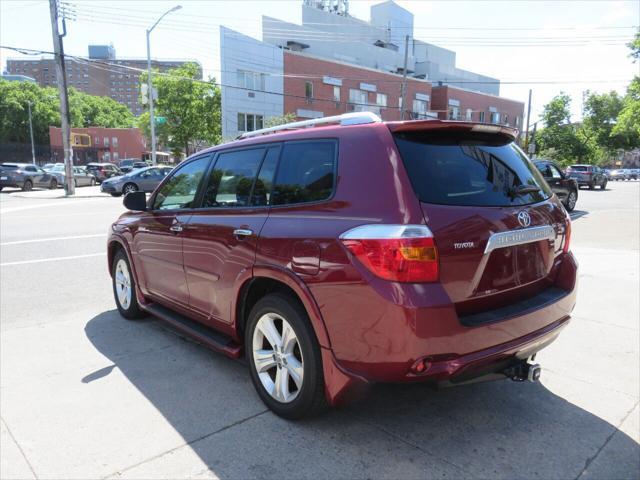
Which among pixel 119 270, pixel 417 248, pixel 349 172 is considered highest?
pixel 349 172

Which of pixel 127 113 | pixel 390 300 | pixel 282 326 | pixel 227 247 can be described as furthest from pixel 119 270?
pixel 127 113

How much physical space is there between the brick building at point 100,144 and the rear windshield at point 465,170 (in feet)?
244

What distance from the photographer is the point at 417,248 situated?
2330mm

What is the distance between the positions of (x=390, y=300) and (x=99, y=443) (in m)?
1.94

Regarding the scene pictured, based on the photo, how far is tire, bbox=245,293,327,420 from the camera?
273cm

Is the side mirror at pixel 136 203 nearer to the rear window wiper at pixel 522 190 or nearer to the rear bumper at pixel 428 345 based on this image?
the rear bumper at pixel 428 345

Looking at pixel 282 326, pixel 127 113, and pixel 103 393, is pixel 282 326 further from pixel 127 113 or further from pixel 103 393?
pixel 127 113

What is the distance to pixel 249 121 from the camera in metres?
41.9

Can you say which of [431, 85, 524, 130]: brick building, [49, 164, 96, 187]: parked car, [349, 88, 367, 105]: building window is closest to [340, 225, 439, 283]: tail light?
[49, 164, 96, 187]: parked car

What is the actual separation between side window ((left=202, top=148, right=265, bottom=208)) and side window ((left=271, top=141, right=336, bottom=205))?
1.04 feet

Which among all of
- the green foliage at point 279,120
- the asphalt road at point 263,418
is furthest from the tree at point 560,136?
the asphalt road at point 263,418

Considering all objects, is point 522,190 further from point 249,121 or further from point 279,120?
point 249,121

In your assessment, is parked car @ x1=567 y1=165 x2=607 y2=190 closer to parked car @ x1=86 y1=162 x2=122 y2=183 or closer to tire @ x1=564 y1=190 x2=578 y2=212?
tire @ x1=564 y1=190 x2=578 y2=212

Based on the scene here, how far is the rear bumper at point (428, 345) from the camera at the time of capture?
7.55 feet
